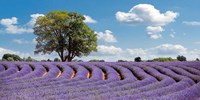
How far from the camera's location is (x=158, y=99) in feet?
29.4

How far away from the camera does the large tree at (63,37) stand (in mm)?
46031

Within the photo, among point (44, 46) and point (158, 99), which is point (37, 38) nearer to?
point (44, 46)

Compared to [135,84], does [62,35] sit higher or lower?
higher

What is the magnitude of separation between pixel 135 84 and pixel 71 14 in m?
36.8

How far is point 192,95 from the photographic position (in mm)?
11266

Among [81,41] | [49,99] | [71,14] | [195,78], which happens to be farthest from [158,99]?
[71,14]

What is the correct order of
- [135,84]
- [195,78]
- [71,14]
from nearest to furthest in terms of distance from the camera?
1. [135,84]
2. [195,78]
3. [71,14]

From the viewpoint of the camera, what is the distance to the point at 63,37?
46594mm

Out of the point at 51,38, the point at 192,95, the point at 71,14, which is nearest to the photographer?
the point at 192,95

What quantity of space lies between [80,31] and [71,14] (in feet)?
Result: 12.3

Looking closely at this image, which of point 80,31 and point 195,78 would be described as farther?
point 80,31

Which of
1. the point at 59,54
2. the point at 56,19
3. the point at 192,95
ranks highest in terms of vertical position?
the point at 56,19

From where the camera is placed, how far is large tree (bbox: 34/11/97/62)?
151ft

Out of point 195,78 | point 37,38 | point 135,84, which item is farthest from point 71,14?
point 135,84
